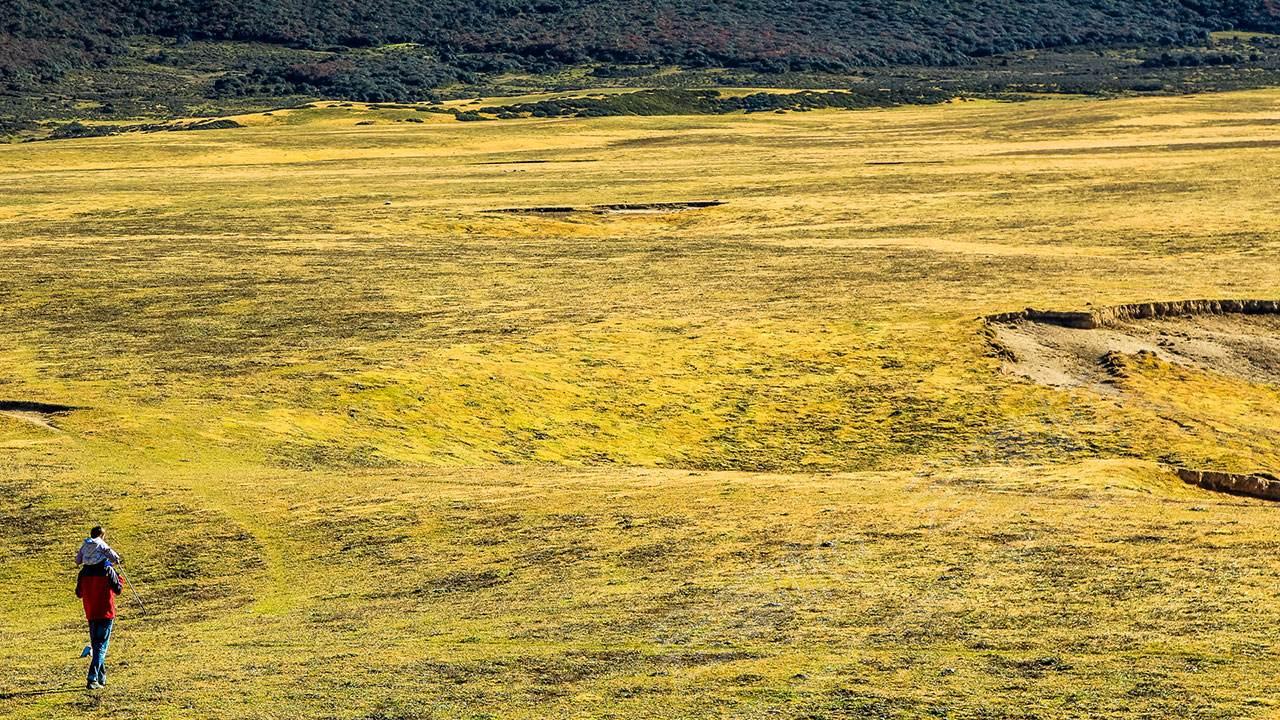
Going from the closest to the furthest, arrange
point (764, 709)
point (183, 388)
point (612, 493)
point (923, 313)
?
point (764, 709)
point (612, 493)
point (183, 388)
point (923, 313)

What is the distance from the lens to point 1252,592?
18109 mm

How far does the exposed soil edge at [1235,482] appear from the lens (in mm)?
25625

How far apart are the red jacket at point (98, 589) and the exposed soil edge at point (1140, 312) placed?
2486 centimetres

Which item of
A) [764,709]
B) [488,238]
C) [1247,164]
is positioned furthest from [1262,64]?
[764,709]

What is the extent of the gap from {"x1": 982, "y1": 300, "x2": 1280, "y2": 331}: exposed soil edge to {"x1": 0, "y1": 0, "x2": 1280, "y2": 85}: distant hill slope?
129 meters

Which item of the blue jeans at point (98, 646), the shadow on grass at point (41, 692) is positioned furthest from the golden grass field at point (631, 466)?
the blue jeans at point (98, 646)

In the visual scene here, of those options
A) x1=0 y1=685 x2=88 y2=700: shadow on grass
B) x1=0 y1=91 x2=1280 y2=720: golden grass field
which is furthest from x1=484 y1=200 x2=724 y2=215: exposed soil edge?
x1=0 y1=685 x2=88 y2=700: shadow on grass

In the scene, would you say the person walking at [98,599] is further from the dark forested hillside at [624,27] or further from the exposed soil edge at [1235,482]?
the dark forested hillside at [624,27]

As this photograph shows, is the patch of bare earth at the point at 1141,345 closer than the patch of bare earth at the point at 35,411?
No

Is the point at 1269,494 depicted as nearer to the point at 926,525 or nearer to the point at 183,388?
the point at 926,525

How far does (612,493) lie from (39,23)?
146194mm

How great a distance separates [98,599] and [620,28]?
545 ft

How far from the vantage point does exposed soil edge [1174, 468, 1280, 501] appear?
25.6m

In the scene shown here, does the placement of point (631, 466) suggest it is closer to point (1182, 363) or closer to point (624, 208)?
point (1182, 363)
